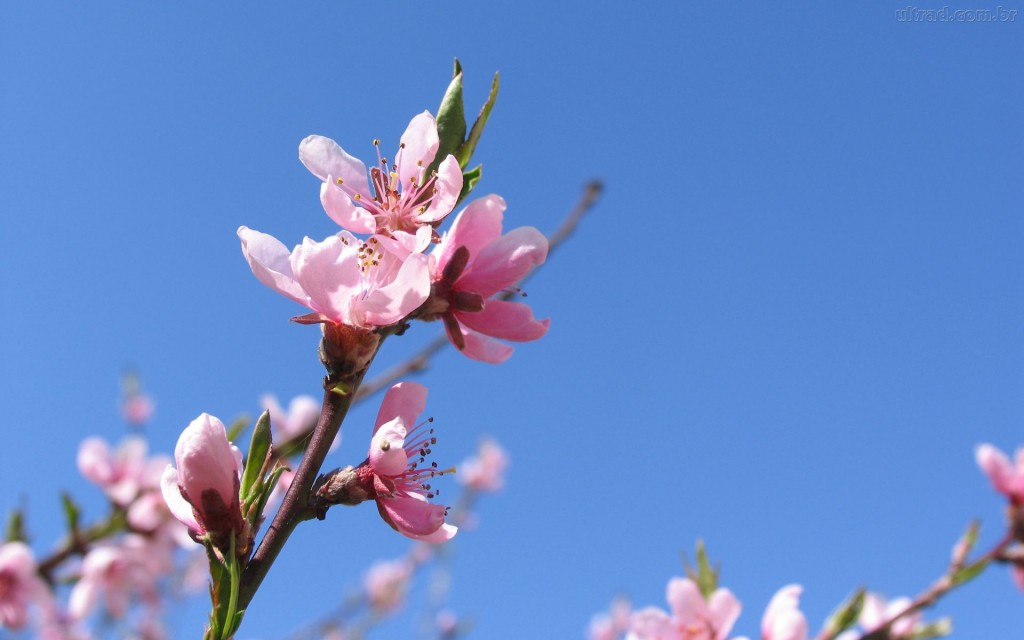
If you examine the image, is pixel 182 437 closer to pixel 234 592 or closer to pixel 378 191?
pixel 234 592

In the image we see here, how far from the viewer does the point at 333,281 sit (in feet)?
3.54

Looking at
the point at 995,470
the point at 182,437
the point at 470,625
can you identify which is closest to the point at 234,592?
the point at 182,437

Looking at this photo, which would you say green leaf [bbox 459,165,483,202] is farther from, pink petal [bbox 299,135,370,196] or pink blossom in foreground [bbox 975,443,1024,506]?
pink blossom in foreground [bbox 975,443,1024,506]

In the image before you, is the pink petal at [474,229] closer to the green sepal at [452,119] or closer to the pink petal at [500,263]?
the pink petal at [500,263]

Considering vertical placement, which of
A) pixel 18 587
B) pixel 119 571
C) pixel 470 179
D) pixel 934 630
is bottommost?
pixel 934 630

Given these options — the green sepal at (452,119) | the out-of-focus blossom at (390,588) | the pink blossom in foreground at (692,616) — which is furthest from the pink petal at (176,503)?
the out-of-focus blossom at (390,588)

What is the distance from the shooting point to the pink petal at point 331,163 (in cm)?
126

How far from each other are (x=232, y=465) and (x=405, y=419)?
293 millimetres

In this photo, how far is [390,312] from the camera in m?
1.07

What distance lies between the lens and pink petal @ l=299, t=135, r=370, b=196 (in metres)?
1.26

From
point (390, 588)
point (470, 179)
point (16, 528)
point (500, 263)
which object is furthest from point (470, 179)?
point (390, 588)

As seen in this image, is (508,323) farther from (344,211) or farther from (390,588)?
(390,588)

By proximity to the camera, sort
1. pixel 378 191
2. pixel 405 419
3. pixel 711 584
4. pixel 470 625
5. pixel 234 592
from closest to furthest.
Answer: pixel 234 592 < pixel 405 419 < pixel 378 191 < pixel 711 584 < pixel 470 625

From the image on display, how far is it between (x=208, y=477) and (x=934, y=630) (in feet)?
6.56
